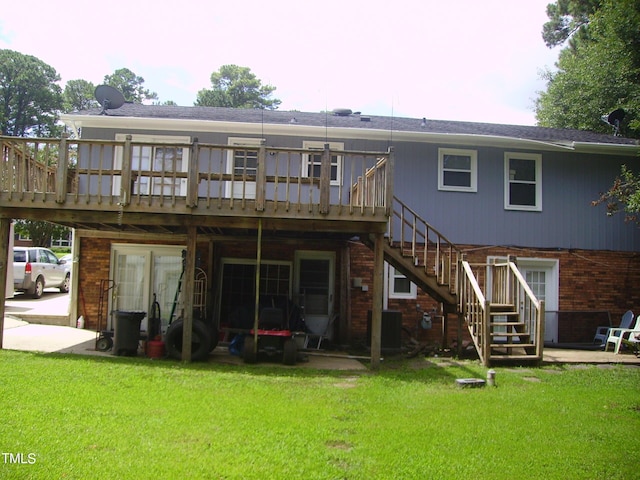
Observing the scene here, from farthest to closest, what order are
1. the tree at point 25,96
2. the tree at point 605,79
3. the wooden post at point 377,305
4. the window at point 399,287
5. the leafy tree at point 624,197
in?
1. the tree at point 25,96
2. the tree at point 605,79
3. the window at point 399,287
4. the leafy tree at point 624,197
5. the wooden post at point 377,305

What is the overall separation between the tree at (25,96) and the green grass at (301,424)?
46.7 metres

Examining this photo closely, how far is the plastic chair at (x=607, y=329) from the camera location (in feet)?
40.2

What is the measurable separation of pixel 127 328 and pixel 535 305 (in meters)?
7.25

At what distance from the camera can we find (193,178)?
9203mm

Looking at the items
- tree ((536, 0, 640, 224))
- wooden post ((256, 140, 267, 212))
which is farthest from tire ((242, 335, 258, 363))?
tree ((536, 0, 640, 224))

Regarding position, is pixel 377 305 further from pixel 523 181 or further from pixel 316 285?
pixel 523 181

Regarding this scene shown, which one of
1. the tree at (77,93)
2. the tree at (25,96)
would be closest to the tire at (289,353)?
the tree at (25,96)

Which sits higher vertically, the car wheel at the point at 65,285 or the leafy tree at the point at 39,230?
the leafy tree at the point at 39,230

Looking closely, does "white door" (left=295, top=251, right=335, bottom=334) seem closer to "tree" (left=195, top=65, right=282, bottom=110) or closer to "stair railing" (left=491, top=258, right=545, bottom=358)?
"stair railing" (left=491, top=258, right=545, bottom=358)

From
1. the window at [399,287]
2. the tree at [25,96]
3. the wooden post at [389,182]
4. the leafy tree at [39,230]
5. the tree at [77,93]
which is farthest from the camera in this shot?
the tree at [77,93]

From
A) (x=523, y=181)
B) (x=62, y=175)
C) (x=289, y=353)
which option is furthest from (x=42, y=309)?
(x=523, y=181)

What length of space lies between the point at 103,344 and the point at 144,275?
305cm

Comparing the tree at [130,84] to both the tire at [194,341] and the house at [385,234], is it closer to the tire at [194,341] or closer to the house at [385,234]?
the house at [385,234]

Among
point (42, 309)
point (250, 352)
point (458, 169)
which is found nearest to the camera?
point (250, 352)
